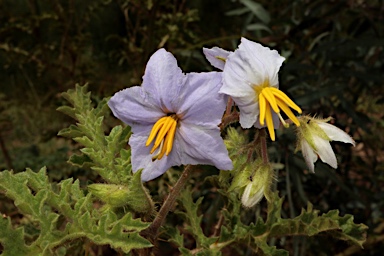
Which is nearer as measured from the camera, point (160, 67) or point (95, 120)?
point (160, 67)

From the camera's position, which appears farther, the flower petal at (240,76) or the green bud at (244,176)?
the green bud at (244,176)

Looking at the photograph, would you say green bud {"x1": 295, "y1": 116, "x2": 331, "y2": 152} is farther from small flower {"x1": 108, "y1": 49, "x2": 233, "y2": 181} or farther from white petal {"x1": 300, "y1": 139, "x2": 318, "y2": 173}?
small flower {"x1": 108, "y1": 49, "x2": 233, "y2": 181}

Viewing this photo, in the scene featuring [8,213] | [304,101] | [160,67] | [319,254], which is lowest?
[319,254]

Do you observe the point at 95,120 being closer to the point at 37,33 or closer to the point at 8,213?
the point at 8,213

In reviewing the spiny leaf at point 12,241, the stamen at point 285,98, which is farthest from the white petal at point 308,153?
the spiny leaf at point 12,241

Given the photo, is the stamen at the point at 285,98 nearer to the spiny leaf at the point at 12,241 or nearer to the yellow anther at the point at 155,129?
the yellow anther at the point at 155,129

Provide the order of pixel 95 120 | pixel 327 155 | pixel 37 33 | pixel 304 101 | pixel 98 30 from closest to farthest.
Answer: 1. pixel 327 155
2. pixel 95 120
3. pixel 304 101
4. pixel 37 33
5. pixel 98 30

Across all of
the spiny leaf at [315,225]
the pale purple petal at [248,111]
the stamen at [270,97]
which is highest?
the stamen at [270,97]

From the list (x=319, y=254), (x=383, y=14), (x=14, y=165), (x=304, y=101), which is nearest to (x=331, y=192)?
(x=319, y=254)
